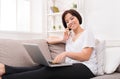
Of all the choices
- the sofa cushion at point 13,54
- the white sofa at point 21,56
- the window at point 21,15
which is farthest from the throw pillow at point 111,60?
the window at point 21,15

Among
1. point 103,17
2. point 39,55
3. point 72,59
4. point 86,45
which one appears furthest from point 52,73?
point 103,17

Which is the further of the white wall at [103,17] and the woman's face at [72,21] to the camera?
the white wall at [103,17]

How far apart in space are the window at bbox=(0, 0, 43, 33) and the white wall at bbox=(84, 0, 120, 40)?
2.88 feet

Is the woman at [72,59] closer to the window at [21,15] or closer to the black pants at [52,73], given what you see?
the black pants at [52,73]

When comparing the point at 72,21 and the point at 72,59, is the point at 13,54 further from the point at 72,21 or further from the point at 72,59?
the point at 72,21

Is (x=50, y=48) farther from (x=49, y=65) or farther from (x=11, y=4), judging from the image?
(x=11, y=4)

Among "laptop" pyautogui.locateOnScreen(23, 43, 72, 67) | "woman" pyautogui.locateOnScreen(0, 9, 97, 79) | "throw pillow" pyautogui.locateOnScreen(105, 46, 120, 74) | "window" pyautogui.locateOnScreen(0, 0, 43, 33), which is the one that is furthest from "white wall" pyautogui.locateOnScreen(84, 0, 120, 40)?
"laptop" pyautogui.locateOnScreen(23, 43, 72, 67)

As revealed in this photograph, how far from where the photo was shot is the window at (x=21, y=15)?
10.5 feet

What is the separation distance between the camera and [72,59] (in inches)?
80.2

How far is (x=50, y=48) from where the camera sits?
237 centimetres

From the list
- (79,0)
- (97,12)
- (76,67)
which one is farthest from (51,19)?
(76,67)

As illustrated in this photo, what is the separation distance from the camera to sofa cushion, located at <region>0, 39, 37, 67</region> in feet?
6.48

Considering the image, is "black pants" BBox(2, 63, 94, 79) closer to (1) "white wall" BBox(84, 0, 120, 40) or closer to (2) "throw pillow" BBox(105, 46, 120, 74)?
(2) "throw pillow" BBox(105, 46, 120, 74)

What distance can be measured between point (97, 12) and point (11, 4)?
138 centimetres
